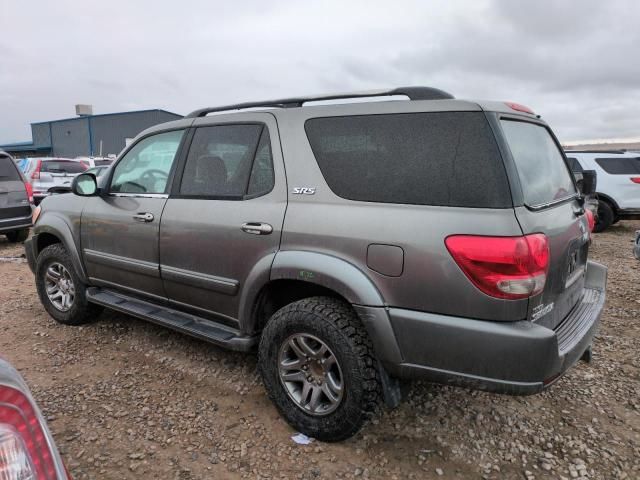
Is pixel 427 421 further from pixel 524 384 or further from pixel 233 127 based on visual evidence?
pixel 233 127

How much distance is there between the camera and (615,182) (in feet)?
30.1

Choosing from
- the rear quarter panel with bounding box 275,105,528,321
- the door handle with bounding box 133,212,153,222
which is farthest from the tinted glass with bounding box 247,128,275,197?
the door handle with bounding box 133,212,153,222

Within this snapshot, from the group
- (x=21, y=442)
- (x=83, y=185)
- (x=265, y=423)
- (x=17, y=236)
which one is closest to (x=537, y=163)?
(x=265, y=423)

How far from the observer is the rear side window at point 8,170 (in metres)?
7.77

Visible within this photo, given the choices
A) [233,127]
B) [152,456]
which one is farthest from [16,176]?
[152,456]

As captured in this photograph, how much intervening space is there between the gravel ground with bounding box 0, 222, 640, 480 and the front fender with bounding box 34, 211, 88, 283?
65cm

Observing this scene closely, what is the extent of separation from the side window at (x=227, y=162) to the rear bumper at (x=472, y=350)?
1111 mm

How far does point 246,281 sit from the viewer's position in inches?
105

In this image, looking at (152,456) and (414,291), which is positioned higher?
(414,291)

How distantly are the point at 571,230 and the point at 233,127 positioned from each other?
211cm

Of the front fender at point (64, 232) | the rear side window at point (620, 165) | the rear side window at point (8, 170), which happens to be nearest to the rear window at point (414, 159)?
the front fender at point (64, 232)

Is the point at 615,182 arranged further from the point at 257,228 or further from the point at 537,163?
the point at 257,228

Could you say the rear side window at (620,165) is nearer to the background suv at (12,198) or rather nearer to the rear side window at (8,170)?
the background suv at (12,198)

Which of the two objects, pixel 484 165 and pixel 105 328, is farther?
pixel 105 328
